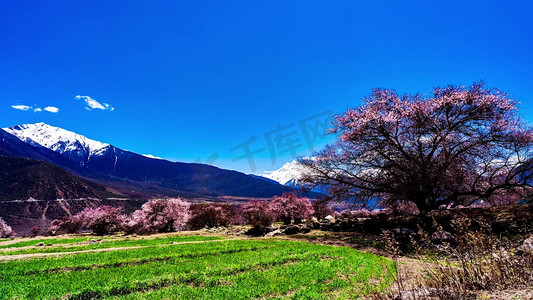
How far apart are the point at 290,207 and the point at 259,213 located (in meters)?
5.69

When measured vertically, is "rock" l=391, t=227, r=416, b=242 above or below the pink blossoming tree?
below

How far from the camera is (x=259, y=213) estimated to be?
134 ft

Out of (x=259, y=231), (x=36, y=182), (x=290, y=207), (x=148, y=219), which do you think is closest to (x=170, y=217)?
(x=148, y=219)

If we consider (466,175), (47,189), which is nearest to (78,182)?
(47,189)

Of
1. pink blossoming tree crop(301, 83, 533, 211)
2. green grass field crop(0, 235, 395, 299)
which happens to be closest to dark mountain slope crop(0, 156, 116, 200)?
green grass field crop(0, 235, 395, 299)

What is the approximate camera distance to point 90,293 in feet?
22.5

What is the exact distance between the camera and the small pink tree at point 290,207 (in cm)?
4225

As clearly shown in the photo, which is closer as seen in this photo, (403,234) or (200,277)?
(200,277)

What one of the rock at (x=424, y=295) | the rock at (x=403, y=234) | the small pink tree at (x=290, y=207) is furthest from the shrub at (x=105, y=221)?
the rock at (x=424, y=295)

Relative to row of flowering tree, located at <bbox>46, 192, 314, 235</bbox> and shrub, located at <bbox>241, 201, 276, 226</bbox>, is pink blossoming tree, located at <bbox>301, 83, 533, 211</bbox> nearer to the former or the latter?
row of flowering tree, located at <bbox>46, 192, 314, 235</bbox>

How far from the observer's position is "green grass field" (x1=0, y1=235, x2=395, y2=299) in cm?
678

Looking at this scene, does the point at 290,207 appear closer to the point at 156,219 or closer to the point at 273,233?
the point at 273,233

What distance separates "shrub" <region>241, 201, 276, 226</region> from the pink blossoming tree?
18.6m

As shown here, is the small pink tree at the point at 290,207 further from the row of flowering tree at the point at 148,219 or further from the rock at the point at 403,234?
the rock at the point at 403,234
